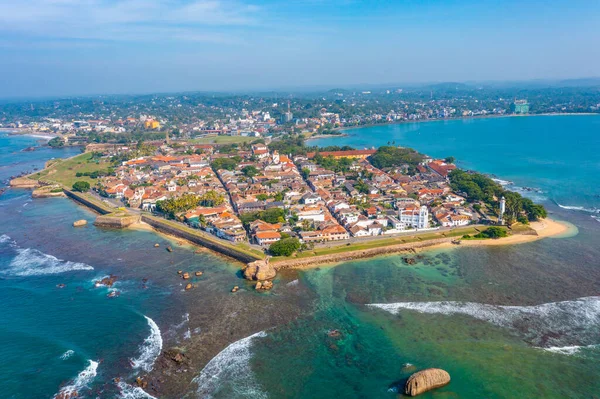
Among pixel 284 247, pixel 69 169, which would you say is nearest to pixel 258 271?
pixel 284 247

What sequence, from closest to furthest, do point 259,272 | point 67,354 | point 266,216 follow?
point 67,354
point 259,272
point 266,216

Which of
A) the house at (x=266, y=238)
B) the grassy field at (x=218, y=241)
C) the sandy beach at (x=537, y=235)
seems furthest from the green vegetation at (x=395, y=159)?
the grassy field at (x=218, y=241)

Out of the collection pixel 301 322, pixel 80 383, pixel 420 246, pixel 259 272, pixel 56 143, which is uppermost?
pixel 56 143

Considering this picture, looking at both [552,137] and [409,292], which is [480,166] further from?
[409,292]

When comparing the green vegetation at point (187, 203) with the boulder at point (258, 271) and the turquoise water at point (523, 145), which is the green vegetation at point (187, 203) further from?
the turquoise water at point (523, 145)

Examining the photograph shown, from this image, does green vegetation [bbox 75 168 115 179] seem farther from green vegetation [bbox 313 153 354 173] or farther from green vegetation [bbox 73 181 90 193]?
green vegetation [bbox 313 153 354 173]

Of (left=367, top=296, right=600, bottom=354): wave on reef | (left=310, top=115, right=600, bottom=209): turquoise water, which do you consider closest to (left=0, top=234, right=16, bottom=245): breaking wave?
(left=367, top=296, right=600, bottom=354): wave on reef

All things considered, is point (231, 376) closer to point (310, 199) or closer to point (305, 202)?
point (305, 202)
